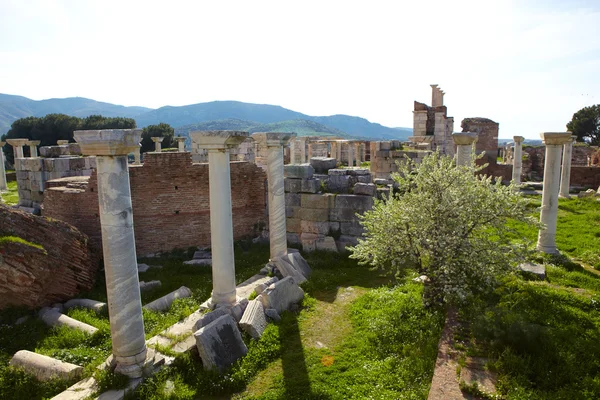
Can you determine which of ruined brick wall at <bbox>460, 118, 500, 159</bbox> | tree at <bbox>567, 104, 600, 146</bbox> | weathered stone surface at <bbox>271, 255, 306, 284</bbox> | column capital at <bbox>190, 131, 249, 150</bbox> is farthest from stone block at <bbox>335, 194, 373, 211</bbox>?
tree at <bbox>567, 104, 600, 146</bbox>

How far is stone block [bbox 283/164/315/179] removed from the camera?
11.9 m

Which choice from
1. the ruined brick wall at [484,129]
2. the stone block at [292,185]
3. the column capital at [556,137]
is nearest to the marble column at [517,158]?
the ruined brick wall at [484,129]

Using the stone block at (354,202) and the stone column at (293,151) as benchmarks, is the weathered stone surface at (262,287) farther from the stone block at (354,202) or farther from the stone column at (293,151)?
the stone column at (293,151)

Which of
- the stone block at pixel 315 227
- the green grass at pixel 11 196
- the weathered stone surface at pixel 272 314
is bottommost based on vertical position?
the weathered stone surface at pixel 272 314

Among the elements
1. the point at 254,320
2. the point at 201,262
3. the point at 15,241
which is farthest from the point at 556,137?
the point at 15,241

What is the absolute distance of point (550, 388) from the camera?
5051 mm

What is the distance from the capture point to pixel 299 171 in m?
12.0

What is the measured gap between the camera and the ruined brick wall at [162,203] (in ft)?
39.8

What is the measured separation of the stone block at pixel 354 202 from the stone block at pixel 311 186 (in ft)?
2.18

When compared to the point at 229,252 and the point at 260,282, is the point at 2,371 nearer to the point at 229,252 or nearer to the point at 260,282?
the point at 229,252

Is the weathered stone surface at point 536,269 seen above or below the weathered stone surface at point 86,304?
above

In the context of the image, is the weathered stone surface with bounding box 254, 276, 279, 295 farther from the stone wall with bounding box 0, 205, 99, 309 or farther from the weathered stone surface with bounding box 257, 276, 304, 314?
the stone wall with bounding box 0, 205, 99, 309

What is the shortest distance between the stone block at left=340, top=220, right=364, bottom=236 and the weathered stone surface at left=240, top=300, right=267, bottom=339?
4.71 metres

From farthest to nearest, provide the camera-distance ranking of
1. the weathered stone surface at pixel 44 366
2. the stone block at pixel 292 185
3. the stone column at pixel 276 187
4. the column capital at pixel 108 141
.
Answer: the stone block at pixel 292 185 < the stone column at pixel 276 187 < the weathered stone surface at pixel 44 366 < the column capital at pixel 108 141
